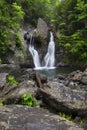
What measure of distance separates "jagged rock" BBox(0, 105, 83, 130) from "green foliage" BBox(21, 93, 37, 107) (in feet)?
6.67

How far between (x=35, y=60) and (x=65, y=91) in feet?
58.3

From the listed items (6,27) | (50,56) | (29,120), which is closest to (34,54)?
(50,56)

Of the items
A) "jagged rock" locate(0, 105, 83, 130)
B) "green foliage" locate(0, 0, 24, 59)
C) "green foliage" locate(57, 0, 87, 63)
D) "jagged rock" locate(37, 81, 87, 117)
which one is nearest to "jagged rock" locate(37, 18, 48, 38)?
"green foliage" locate(57, 0, 87, 63)

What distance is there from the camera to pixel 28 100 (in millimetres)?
7145

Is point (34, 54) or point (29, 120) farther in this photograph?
point (34, 54)

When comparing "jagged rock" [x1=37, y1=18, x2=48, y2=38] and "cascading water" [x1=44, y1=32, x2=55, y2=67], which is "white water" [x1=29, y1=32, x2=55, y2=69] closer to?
"cascading water" [x1=44, y1=32, x2=55, y2=67]

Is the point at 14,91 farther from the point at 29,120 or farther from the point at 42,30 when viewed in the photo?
the point at 42,30

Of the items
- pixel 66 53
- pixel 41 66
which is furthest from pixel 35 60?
pixel 66 53

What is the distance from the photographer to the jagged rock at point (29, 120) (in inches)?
170

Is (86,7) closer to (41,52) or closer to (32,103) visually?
(41,52)

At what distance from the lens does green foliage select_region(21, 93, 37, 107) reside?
7.12 m

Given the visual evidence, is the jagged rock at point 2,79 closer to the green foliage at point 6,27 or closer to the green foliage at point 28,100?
the green foliage at point 28,100

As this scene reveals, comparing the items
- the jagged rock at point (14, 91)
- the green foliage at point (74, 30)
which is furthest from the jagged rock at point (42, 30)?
the jagged rock at point (14, 91)

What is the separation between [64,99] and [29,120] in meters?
2.76
